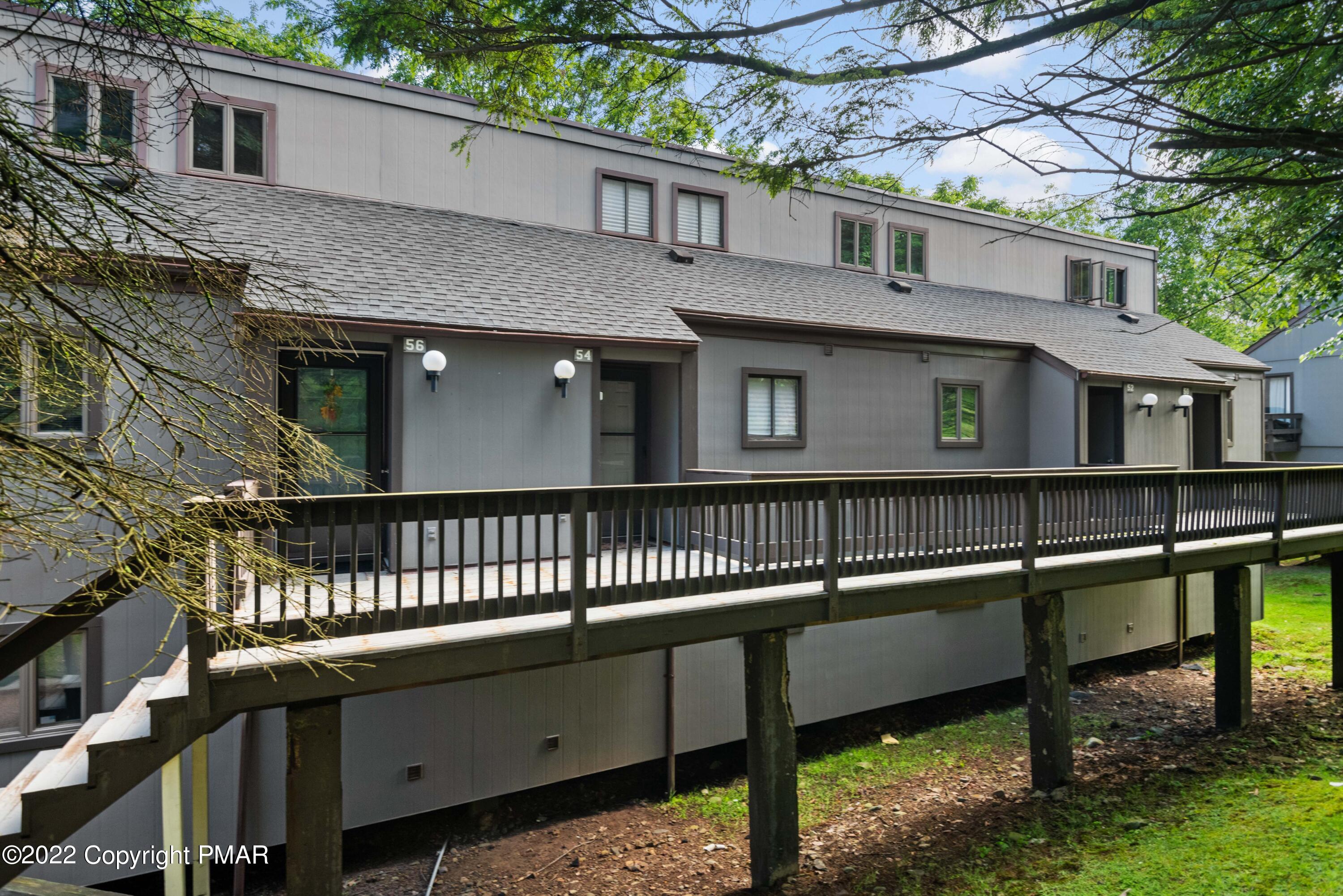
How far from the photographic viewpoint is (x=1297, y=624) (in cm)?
1527

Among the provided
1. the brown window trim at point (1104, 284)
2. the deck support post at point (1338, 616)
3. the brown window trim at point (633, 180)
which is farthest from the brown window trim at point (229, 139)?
the brown window trim at point (1104, 284)

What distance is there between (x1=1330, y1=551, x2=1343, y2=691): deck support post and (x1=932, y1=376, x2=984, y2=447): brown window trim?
5.30 meters

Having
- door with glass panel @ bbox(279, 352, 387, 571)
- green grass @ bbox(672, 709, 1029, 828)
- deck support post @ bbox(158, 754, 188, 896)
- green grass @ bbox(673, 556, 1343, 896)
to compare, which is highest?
door with glass panel @ bbox(279, 352, 387, 571)

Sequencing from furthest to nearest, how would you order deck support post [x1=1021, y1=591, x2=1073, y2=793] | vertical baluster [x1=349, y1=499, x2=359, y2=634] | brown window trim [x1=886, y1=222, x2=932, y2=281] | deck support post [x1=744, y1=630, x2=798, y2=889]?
brown window trim [x1=886, y1=222, x2=932, y2=281] < deck support post [x1=1021, y1=591, x2=1073, y2=793] < deck support post [x1=744, y1=630, x2=798, y2=889] < vertical baluster [x1=349, y1=499, x2=359, y2=634]

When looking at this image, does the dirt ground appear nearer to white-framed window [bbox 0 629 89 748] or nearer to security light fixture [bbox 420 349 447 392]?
white-framed window [bbox 0 629 89 748]

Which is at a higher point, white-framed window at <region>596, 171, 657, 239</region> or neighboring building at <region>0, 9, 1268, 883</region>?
white-framed window at <region>596, 171, 657, 239</region>

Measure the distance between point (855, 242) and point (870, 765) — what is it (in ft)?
31.0

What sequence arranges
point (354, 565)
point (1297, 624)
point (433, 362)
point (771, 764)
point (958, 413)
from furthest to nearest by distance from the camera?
point (1297, 624)
point (958, 413)
point (433, 362)
point (771, 764)
point (354, 565)

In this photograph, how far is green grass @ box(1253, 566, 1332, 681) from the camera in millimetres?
12641

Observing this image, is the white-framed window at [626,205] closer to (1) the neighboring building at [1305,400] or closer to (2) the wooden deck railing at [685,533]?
(2) the wooden deck railing at [685,533]

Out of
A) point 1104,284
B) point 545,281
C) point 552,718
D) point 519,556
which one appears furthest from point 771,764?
point 1104,284

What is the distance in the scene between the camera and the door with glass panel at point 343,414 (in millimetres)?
8023

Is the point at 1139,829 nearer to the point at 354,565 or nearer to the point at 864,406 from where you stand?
the point at 864,406

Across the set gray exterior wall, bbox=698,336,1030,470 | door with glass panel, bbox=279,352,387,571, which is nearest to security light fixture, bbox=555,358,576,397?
door with glass panel, bbox=279,352,387,571
